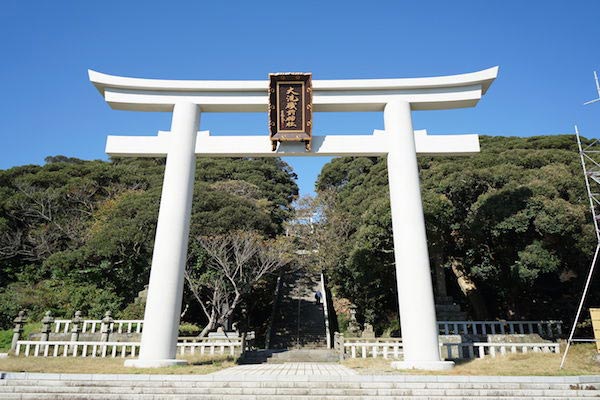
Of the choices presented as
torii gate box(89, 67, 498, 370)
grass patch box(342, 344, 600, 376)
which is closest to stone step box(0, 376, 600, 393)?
grass patch box(342, 344, 600, 376)

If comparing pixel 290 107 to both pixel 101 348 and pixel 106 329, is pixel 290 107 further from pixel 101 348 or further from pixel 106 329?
pixel 101 348

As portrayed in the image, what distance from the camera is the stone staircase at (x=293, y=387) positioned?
5.14 m

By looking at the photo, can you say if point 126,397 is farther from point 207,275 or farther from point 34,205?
point 34,205

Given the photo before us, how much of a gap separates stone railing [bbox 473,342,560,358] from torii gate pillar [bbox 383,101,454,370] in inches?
96.5

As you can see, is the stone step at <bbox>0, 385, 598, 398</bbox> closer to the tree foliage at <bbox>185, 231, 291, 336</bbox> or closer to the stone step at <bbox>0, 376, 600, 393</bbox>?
the stone step at <bbox>0, 376, 600, 393</bbox>

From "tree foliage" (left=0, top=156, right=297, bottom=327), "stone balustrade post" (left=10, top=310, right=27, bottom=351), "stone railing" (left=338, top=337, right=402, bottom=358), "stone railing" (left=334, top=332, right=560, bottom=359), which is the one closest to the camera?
"stone railing" (left=334, top=332, right=560, bottom=359)

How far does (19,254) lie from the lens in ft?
59.6

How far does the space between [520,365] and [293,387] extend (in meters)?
5.30

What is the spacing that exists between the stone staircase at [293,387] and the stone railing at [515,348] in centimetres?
431

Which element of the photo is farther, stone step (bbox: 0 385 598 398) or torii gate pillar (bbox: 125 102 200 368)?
torii gate pillar (bbox: 125 102 200 368)

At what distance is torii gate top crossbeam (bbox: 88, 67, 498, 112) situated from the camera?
9.36 metres

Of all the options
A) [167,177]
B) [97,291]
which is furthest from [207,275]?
[167,177]

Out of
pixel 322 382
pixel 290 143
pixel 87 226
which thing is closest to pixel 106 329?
pixel 290 143

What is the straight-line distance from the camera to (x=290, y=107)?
366 inches
